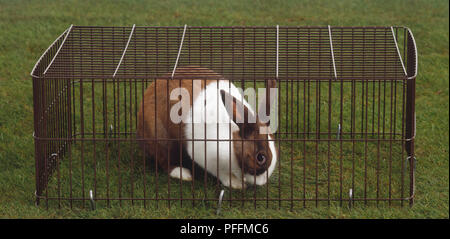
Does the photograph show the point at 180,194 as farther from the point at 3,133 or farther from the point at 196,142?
the point at 3,133

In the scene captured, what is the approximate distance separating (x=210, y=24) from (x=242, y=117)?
4.83 metres

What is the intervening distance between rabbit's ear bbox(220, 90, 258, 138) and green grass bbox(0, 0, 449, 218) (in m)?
0.51

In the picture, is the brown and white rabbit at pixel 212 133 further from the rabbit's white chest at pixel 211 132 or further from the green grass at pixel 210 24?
the green grass at pixel 210 24

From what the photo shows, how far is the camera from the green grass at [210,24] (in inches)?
209

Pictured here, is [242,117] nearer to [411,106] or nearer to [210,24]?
[411,106]

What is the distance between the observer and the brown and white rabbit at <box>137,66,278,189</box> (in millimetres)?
5391

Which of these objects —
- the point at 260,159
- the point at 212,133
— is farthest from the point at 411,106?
the point at 212,133

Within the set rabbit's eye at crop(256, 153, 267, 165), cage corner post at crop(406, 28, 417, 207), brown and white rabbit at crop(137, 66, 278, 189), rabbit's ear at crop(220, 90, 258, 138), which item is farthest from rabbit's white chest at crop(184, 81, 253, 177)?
cage corner post at crop(406, 28, 417, 207)

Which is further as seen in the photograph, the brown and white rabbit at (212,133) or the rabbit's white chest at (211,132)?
the rabbit's white chest at (211,132)

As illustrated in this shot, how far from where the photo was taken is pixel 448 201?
5.61m

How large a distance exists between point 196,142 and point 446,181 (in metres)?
2.04

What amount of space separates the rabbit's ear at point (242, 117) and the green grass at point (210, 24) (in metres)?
0.51

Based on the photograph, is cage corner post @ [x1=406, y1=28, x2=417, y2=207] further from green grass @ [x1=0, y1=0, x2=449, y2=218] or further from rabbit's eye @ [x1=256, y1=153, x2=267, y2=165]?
rabbit's eye @ [x1=256, y1=153, x2=267, y2=165]

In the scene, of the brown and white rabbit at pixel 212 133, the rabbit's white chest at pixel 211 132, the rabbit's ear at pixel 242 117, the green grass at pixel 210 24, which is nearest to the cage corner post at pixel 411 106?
the green grass at pixel 210 24
